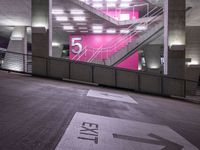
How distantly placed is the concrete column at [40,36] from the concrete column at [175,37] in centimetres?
753

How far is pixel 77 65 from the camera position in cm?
1235

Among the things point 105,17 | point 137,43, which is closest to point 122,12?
point 105,17

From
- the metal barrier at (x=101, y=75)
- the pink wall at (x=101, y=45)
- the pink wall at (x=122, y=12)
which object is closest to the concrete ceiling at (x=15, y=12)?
the metal barrier at (x=101, y=75)

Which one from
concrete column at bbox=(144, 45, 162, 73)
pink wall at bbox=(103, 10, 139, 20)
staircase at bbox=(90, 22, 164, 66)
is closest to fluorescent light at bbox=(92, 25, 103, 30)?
pink wall at bbox=(103, 10, 139, 20)

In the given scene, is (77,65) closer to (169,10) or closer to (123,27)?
(169,10)

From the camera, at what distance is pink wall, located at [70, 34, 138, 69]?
21.2 metres

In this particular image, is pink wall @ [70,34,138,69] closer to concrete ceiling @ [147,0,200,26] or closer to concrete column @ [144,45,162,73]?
concrete column @ [144,45,162,73]

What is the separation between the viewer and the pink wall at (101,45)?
21.2 metres

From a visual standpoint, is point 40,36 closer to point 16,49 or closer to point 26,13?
point 26,13

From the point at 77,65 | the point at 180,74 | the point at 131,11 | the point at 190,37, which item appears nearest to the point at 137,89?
the point at 180,74

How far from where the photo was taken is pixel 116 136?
364cm

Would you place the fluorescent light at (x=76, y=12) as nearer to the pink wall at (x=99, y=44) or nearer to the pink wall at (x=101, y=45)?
the pink wall at (x=101, y=45)

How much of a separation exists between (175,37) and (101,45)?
422 inches

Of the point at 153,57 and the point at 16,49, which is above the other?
the point at 16,49
